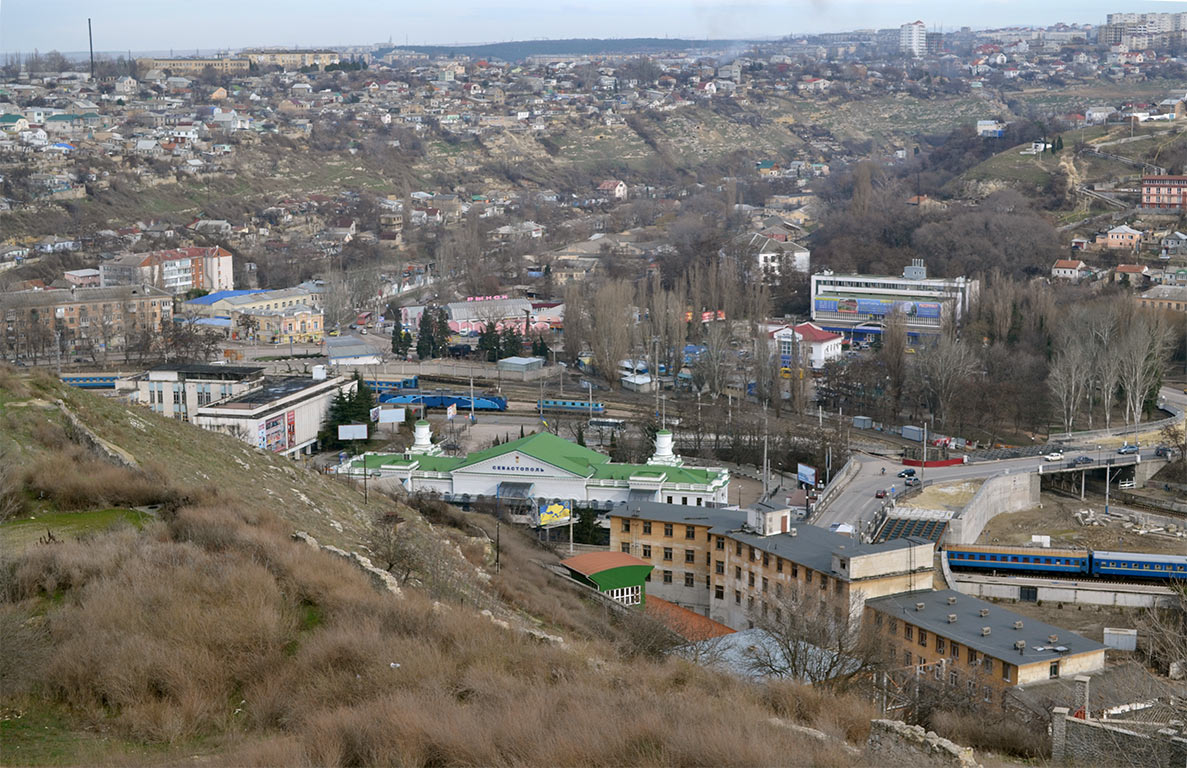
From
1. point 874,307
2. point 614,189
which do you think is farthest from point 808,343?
point 614,189

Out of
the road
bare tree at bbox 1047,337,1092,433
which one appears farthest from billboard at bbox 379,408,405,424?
bare tree at bbox 1047,337,1092,433

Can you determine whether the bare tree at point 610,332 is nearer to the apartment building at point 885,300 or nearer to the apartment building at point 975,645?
the apartment building at point 885,300

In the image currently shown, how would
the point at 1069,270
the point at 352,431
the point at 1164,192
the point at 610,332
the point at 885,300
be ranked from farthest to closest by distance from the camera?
the point at 1164,192 < the point at 1069,270 < the point at 885,300 < the point at 610,332 < the point at 352,431

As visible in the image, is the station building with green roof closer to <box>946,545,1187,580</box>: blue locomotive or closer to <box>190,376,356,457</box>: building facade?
<box>190,376,356,457</box>: building facade

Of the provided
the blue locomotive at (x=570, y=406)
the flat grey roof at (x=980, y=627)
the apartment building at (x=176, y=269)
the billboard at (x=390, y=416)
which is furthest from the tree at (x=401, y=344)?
the flat grey roof at (x=980, y=627)

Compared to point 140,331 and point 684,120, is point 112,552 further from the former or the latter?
point 684,120

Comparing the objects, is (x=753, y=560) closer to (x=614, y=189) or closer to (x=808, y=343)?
(x=808, y=343)
